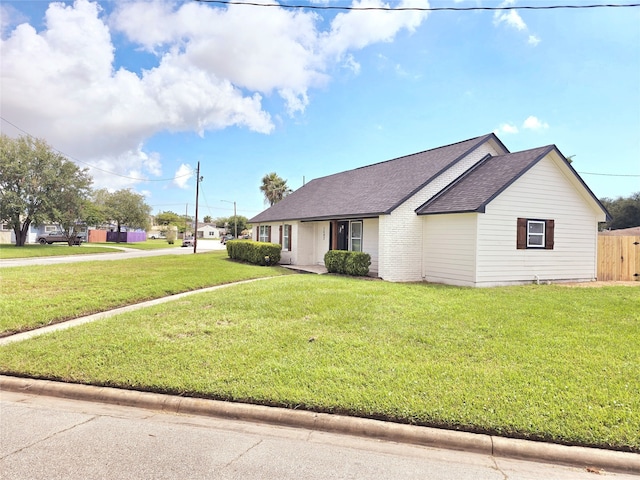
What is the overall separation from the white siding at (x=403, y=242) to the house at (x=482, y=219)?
4 centimetres

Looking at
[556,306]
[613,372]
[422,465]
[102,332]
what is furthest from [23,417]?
[556,306]

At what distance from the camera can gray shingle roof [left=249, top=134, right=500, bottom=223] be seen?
14.2 m

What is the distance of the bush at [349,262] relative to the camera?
1384 centimetres

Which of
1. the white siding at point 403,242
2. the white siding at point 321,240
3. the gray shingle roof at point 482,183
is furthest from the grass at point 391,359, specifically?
the white siding at point 321,240

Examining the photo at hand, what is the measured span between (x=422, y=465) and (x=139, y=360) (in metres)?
3.97

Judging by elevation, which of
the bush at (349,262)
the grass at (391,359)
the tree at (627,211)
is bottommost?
the grass at (391,359)

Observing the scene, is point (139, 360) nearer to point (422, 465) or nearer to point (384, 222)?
point (422, 465)

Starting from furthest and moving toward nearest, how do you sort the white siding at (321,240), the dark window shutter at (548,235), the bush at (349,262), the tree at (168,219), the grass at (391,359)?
the tree at (168,219) → the white siding at (321,240) → the bush at (349,262) → the dark window shutter at (548,235) → the grass at (391,359)

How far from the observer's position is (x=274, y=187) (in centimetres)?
5009

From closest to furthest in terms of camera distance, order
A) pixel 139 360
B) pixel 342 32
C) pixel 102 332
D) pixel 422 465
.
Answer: pixel 422 465
pixel 139 360
pixel 102 332
pixel 342 32

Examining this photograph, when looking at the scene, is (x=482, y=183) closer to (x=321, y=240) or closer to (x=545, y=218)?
(x=545, y=218)

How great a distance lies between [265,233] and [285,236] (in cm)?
350

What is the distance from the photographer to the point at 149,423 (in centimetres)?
385

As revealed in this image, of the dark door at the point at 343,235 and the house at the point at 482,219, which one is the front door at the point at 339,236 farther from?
the house at the point at 482,219
